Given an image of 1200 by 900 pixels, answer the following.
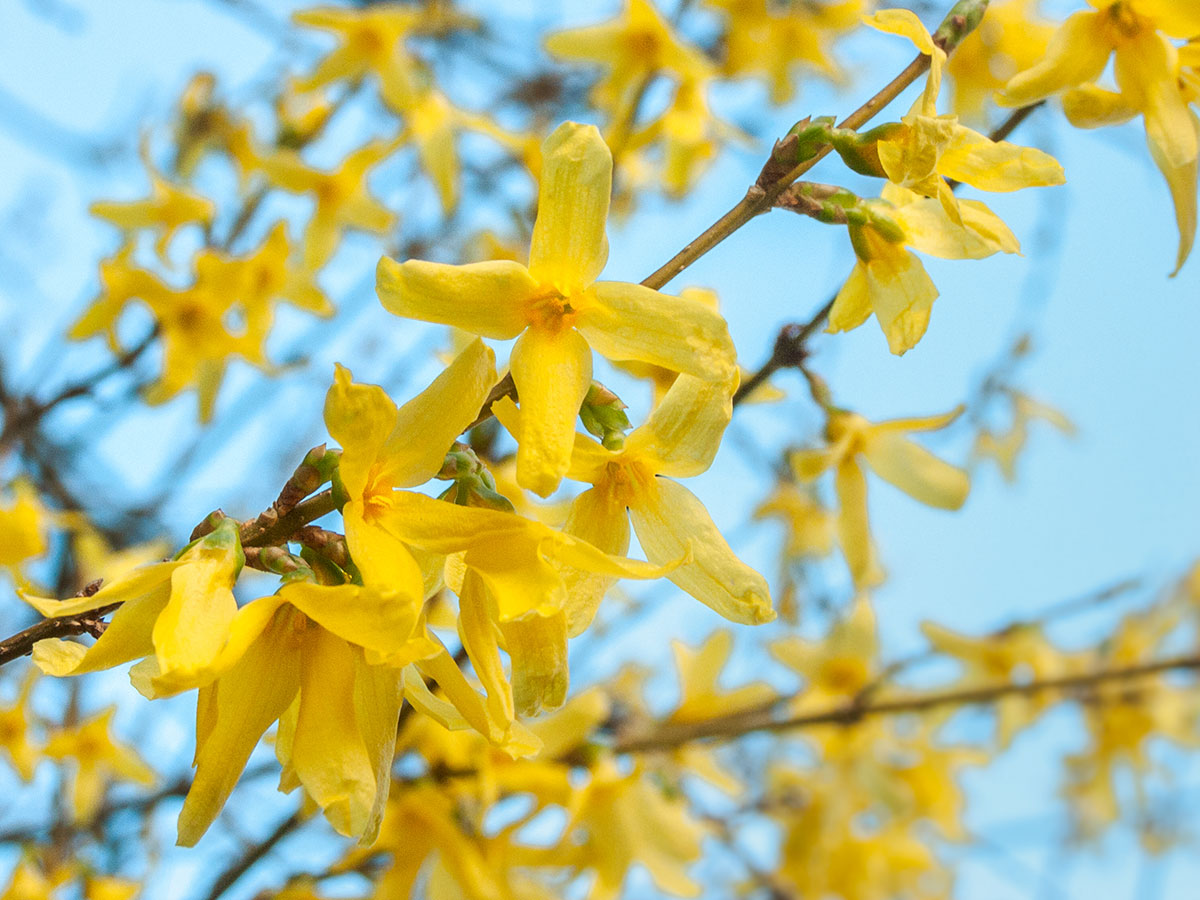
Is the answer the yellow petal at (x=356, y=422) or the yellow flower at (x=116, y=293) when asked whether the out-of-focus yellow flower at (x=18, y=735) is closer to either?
the yellow flower at (x=116, y=293)

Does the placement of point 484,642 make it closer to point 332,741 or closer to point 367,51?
point 332,741

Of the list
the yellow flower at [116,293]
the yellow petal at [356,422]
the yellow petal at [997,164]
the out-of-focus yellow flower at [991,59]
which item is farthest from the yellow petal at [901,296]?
the yellow flower at [116,293]

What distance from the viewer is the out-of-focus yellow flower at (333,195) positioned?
2.55m

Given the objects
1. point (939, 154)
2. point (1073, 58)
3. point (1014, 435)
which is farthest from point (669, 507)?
point (1014, 435)

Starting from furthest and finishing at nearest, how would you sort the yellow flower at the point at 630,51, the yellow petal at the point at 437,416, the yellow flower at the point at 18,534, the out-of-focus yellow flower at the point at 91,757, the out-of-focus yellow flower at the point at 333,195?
1. the yellow flower at the point at 630,51
2. the out-of-focus yellow flower at the point at 333,195
3. the out-of-focus yellow flower at the point at 91,757
4. the yellow flower at the point at 18,534
5. the yellow petal at the point at 437,416

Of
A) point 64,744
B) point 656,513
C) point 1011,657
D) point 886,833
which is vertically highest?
point 1011,657

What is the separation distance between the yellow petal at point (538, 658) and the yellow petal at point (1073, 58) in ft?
2.63

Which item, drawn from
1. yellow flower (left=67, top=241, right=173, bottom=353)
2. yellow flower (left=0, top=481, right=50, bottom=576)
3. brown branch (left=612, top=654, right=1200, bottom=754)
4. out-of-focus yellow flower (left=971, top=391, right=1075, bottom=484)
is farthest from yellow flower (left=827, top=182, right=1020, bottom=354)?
out-of-focus yellow flower (left=971, top=391, right=1075, bottom=484)

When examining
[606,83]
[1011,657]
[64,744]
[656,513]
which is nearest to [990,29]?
[606,83]

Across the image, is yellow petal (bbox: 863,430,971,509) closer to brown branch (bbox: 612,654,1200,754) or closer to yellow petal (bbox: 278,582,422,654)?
brown branch (bbox: 612,654,1200,754)

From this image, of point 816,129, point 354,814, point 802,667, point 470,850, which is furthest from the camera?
point 802,667

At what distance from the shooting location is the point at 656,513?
1071 millimetres

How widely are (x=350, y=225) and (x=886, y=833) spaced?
2.65 metres

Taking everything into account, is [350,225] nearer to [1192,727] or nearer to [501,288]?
[501,288]
